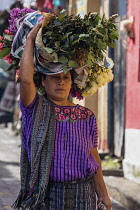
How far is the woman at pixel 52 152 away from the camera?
3.55m

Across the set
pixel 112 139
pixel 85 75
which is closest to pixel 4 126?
pixel 112 139

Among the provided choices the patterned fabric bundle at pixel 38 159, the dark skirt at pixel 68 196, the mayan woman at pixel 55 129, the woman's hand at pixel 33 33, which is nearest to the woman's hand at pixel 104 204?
the mayan woman at pixel 55 129

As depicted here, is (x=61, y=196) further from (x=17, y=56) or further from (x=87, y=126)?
(x=17, y=56)

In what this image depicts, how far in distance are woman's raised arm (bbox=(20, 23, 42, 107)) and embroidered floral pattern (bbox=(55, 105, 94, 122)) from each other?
234 millimetres

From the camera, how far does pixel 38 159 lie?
11.6 ft

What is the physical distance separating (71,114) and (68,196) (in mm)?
563

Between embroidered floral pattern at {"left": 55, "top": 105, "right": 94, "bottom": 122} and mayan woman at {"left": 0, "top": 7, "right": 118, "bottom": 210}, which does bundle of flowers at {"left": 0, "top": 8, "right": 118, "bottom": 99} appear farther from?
embroidered floral pattern at {"left": 55, "top": 105, "right": 94, "bottom": 122}

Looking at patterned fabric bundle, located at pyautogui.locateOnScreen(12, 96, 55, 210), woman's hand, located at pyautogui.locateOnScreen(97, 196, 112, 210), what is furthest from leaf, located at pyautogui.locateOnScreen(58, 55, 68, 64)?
woman's hand, located at pyautogui.locateOnScreen(97, 196, 112, 210)

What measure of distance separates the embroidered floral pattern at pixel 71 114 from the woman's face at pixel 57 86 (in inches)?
3.2

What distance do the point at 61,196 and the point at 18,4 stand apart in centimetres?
1830

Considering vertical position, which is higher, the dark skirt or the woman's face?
the woman's face

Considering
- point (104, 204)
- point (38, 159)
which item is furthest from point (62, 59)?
point (104, 204)

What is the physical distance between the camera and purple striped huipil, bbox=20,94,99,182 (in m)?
3.58

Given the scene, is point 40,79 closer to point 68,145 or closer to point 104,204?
point 68,145
